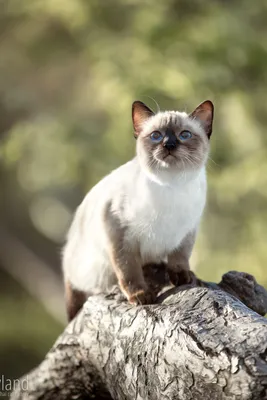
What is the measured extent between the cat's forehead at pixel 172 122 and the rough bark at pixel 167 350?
21.0 inches

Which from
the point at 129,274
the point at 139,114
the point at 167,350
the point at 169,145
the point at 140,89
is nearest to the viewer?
the point at 167,350

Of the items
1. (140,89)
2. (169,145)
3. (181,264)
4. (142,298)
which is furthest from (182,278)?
(140,89)

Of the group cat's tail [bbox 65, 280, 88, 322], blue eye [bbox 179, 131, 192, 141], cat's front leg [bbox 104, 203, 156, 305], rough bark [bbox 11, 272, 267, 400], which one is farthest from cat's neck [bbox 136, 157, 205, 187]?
cat's tail [bbox 65, 280, 88, 322]

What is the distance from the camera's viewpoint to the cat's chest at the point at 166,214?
227 centimetres

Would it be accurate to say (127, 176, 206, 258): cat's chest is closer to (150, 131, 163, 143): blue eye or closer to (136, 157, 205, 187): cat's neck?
(136, 157, 205, 187): cat's neck

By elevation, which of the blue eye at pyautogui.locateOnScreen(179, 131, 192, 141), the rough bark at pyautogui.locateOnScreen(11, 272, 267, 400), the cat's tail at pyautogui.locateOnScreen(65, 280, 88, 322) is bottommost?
the rough bark at pyautogui.locateOnScreen(11, 272, 267, 400)

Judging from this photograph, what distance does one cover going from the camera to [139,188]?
2312mm

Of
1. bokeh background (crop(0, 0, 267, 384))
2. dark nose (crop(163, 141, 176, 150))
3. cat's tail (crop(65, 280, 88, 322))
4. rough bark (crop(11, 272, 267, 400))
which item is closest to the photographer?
rough bark (crop(11, 272, 267, 400))

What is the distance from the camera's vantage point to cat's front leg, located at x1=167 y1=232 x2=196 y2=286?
7.95 feet

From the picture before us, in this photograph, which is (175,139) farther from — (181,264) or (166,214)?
(181,264)

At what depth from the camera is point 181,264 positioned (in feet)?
8.04

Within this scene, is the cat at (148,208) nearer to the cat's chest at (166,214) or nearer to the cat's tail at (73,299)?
the cat's chest at (166,214)

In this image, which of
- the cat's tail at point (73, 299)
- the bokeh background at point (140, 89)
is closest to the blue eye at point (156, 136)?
the cat's tail at point (73, 299)

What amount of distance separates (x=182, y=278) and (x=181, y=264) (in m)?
0.06
